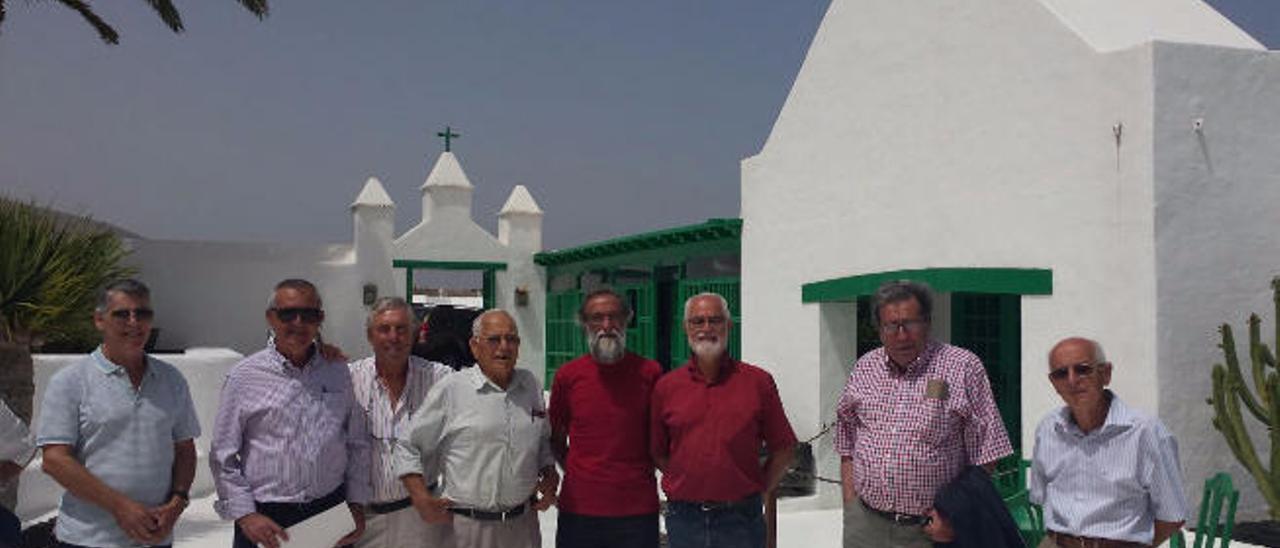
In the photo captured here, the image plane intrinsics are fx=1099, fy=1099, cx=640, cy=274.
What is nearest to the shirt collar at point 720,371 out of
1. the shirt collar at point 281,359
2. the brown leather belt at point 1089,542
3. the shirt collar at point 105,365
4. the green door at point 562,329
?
the brown leather belt at point 1089,542

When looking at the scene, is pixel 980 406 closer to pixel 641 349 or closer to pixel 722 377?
pixel 722 377

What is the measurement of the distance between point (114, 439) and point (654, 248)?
12324mm

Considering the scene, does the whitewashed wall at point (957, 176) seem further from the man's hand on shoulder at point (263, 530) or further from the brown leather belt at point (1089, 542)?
the man's hand on shoulder at point (263, 530)

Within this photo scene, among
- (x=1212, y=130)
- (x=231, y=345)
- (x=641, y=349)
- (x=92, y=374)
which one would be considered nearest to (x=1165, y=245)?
(x=1212, y=130)

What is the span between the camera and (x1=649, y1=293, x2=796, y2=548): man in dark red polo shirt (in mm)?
4160

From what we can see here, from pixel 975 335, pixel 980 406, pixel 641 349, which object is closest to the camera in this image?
pixel 980 406

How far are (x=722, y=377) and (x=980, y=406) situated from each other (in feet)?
3.16

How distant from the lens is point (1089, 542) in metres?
3.72

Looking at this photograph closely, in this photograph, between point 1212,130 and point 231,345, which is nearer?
point 1212,130

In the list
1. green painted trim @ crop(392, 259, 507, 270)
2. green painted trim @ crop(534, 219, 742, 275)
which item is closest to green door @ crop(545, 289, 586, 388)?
green painted trim @ crop(534, 219, 742, 275)

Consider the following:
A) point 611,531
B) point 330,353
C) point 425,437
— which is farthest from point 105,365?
point 611,531

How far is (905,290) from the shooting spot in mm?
4070

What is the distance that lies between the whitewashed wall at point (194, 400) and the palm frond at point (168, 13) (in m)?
4.91

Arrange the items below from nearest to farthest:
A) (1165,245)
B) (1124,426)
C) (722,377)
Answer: (1124,426) < (722,377) < (1165,245)
